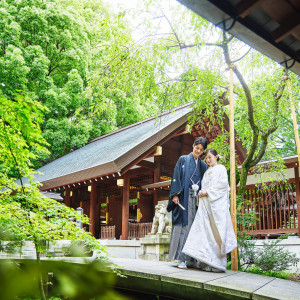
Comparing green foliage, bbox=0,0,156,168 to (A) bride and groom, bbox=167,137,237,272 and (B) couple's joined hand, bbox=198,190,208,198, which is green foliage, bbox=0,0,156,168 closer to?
(A) bride and groom, bbox=167,137,237,272

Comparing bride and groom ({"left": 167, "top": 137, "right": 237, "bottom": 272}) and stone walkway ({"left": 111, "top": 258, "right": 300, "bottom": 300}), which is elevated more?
bride and groom ({"left": 167, "top": 137, "right": 237, "bottom": 272})

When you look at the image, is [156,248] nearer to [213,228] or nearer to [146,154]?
[213,228]

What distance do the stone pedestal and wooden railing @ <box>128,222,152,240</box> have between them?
363cm

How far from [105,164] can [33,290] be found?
9478 millimetres

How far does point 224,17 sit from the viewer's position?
92.2 inches

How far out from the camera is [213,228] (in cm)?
436

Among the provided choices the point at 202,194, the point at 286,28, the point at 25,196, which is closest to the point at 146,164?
the point at 202,194

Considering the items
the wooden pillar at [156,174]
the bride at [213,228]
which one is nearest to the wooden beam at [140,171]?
the wooden pillar at [156,174]

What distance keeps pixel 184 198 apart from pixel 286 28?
2.83 meters

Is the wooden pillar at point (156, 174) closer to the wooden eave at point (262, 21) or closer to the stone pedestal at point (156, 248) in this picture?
the stone pedestal at point (156, 248)

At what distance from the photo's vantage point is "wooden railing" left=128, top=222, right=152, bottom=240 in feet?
35.6

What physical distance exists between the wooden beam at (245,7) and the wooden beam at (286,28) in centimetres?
43

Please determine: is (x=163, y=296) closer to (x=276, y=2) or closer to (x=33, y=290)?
(x=276, y=2)

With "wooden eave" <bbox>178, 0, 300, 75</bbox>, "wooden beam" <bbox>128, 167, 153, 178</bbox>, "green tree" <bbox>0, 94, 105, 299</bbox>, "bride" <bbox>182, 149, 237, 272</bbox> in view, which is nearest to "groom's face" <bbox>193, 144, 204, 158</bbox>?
"bride" <bbox>182, 149, 237, 272</bbox>
